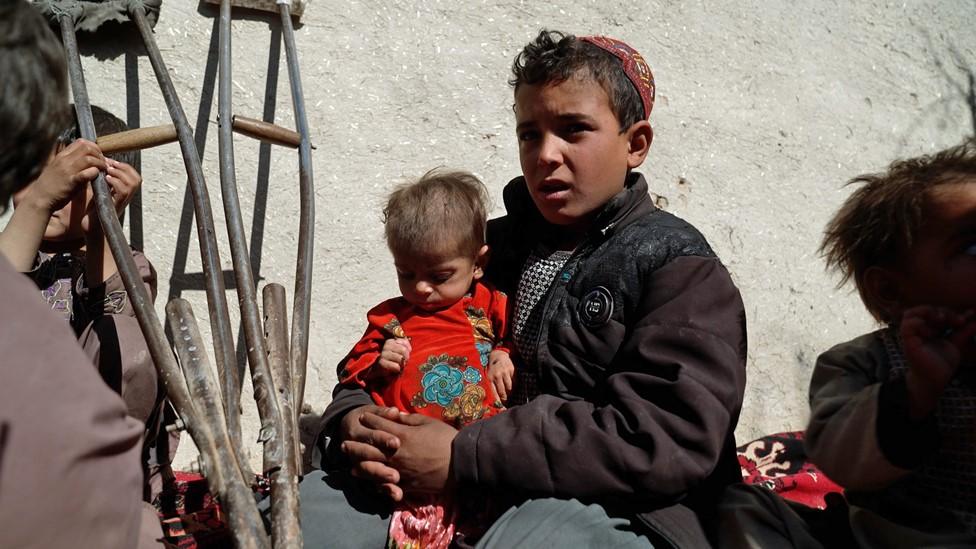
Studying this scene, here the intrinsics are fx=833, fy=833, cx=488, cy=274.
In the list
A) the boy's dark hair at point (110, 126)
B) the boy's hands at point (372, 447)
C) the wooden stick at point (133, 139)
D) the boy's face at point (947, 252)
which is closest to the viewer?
the boy's face at point (947, 252)

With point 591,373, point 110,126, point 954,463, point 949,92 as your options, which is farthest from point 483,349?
point 949,92

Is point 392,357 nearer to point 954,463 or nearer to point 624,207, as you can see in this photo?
point 624,207

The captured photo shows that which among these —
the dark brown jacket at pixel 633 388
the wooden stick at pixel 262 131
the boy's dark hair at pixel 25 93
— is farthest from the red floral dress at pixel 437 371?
the boy's dark hair at pixel 25 93

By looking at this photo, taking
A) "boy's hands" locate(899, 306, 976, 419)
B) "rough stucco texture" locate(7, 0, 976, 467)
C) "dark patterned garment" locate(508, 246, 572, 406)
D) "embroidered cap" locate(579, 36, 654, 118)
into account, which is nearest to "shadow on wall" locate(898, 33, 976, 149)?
"rough stucco texture" locate(7, 0, 976, 467)

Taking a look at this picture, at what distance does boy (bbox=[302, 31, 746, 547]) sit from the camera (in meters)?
1.68

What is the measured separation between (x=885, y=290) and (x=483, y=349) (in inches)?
37.2

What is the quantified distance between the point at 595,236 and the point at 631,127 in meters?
0.31

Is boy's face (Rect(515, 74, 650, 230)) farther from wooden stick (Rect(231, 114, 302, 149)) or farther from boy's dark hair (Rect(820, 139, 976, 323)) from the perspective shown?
wooden stick (Rect(231, 114, 302, 149))

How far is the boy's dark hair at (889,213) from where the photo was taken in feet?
5.48

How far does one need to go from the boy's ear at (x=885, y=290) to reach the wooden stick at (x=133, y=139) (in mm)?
1809

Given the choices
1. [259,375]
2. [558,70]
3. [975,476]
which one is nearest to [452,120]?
[558,70]

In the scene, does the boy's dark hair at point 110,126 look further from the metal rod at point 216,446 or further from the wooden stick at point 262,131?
the metal rod at point 216,446

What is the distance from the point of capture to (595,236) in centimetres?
202

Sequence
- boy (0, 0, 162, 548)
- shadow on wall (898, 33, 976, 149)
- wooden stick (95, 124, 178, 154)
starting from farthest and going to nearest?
shadow on wall (898, 33, 976, 149)
wooden stick (95, 124, 178, 154)
boy (0, 0, 162, 548)
